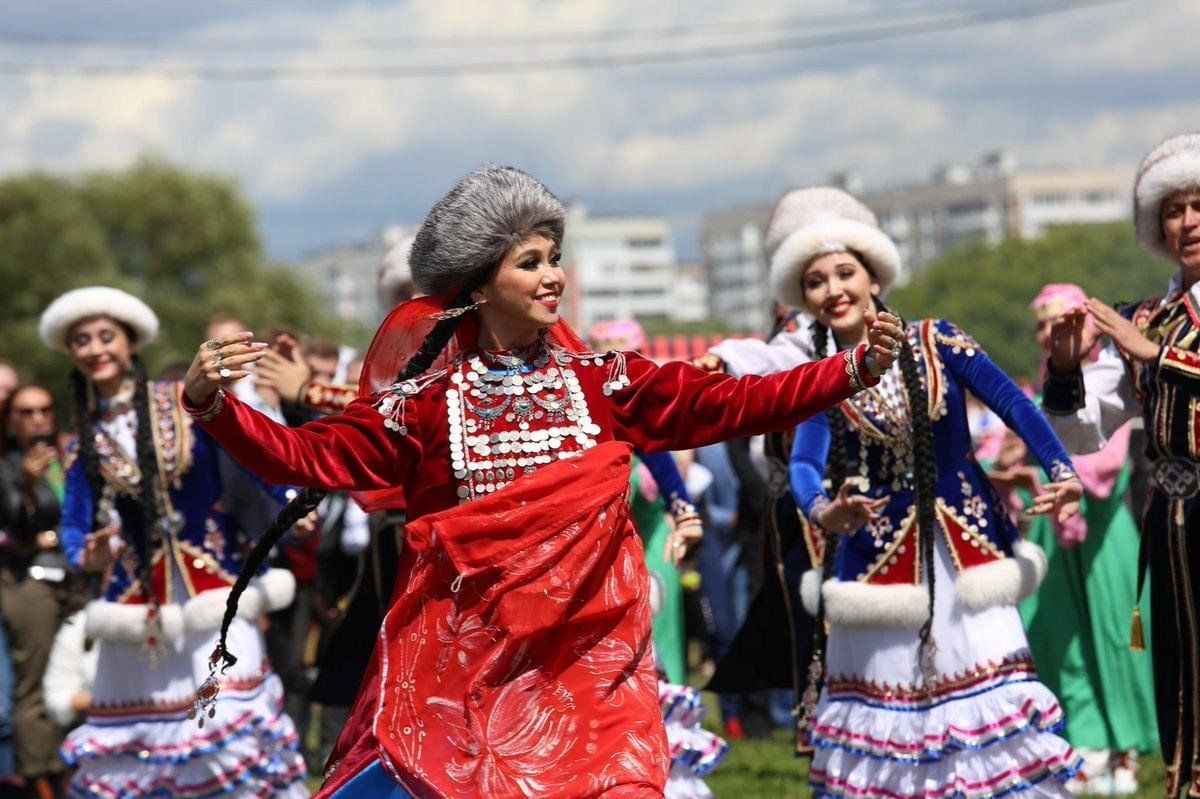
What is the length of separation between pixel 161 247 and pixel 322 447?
1894 inches

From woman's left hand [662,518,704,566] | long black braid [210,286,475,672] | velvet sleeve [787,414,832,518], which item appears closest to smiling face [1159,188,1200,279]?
velvet sleeve [787,414,832,518]

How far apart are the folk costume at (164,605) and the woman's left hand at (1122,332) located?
327 cm

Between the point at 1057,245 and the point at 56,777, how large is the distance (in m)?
104

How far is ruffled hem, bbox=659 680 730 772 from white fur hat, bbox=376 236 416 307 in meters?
1.97

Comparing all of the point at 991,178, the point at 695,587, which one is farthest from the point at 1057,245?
the point at 695,587

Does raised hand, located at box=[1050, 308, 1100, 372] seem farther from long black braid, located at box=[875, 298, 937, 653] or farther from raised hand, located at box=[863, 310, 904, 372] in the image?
raised hand, located at box=[863, 310, 904, 372]

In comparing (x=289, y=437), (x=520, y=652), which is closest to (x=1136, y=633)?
(x=520, y=652)

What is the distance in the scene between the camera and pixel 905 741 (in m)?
6.89

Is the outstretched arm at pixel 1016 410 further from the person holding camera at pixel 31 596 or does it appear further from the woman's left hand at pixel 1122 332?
the person holding camera at pixel 31 596

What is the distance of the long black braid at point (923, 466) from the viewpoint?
22.6 feet

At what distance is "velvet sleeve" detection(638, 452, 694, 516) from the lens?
7.66 meters

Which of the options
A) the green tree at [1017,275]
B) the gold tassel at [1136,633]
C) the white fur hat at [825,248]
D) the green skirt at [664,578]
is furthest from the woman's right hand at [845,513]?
the green tree at [1017,275]

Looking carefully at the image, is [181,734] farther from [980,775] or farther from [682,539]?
[980,775]

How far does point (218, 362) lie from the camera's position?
5000 mm
